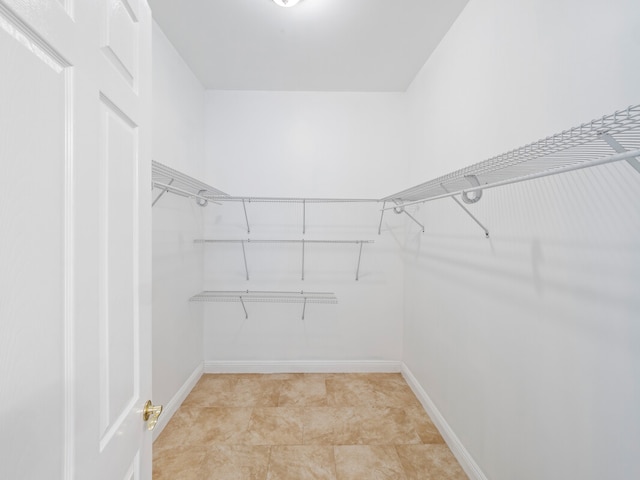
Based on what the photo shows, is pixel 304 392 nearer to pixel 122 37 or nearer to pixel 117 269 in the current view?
pixel 117 269

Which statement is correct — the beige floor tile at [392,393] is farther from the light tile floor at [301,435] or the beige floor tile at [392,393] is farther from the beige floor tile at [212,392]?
the beige floor tile at [212,392]

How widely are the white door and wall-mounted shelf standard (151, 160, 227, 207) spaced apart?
2.38 feet

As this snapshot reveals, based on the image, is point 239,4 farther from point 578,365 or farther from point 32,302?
point 578,365

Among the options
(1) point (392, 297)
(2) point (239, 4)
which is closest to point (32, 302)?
(2) point (239, 4)

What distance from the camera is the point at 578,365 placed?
0.94 meters

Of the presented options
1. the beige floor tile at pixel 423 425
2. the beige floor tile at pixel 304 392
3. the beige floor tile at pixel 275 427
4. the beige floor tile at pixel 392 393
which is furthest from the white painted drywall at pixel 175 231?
the beige floor tile at pixel 423 425

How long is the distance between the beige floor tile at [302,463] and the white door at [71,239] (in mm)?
1050

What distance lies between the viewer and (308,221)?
2.55m

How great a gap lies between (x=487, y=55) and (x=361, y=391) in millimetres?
2378

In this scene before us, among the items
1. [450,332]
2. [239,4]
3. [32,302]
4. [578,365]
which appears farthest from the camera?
[450,332]

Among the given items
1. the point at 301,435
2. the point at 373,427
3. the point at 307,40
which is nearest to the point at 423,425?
the point at 373,427

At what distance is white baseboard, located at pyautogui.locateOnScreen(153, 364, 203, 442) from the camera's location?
5.90 ft

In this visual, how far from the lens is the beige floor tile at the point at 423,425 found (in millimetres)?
1783

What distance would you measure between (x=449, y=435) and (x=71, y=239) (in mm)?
2092
